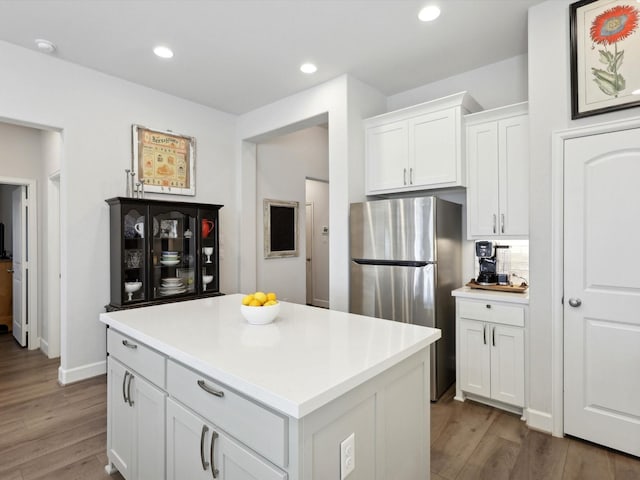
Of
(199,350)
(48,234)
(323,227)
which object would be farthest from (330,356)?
(323,227)

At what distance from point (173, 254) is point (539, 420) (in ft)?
11.1

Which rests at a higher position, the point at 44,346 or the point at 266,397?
the point at 266,397

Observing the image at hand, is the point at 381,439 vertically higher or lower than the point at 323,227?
lower

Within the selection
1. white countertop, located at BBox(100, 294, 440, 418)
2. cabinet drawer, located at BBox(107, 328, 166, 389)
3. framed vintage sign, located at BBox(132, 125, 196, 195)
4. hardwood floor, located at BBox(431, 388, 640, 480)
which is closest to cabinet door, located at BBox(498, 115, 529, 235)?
hardwood floor, located at BBox(431, 388, 640, 480)

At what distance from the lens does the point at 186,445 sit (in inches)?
54.1

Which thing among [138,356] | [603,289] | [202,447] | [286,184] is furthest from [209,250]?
[603,289]

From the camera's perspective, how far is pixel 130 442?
1751 millimetres

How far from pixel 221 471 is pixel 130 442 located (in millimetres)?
823

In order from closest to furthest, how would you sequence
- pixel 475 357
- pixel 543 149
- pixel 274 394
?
pixel 274 394
pixel 543 149
pixel 475 357

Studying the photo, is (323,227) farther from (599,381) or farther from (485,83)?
(599,381)

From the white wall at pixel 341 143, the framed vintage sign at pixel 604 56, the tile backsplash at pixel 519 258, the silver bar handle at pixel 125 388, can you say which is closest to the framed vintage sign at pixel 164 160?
the white wall at pixel 341 143

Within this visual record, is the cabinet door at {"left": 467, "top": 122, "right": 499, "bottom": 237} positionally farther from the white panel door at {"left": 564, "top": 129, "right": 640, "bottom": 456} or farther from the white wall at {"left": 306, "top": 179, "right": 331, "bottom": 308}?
the white wall at {"left": 306, "top": 179, "right": 331, "bottom": 308}

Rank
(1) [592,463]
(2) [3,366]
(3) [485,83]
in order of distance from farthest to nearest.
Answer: (2) [3,366] < (3) [485,83] < (1) [592,463]

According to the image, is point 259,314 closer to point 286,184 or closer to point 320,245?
point 286,184
